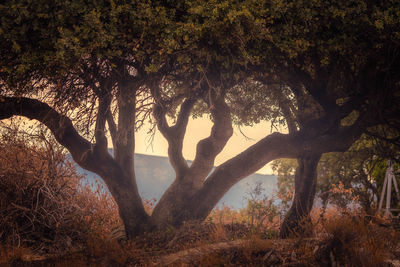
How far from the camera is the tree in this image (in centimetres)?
725

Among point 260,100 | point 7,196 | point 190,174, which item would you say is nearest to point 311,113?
point 260,100

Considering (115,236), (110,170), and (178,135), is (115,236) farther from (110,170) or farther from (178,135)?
(178,135)

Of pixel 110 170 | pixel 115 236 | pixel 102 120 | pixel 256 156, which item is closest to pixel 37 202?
pixel 110 170

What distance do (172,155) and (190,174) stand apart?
1129 millimetres

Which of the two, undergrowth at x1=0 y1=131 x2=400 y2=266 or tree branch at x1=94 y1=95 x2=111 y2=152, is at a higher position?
tree branch at x1=94 y1=95 x2=111 y2=152

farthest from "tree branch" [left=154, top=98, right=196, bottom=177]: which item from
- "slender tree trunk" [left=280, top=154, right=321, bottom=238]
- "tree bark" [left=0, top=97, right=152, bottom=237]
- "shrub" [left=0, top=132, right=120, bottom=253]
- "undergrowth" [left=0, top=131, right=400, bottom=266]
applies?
"slender tree trunk" [left=280, top=154, right=321, bottom=238]

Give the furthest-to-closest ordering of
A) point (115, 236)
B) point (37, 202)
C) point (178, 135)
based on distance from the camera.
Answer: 1. point (178, 135)
2. point (115, 236)
3. point (37, 202)

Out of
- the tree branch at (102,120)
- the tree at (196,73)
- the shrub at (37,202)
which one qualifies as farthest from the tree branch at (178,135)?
the shrub at (37,202)

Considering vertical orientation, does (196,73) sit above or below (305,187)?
above

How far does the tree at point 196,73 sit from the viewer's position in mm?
7246

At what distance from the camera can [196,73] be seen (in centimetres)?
949

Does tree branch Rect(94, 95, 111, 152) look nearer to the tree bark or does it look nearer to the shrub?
the tree bark

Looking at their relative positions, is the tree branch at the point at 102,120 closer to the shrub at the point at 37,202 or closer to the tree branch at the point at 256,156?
the shrub at the point at 37,202

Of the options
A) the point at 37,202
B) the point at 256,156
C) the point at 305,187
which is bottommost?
the point at 305,187
